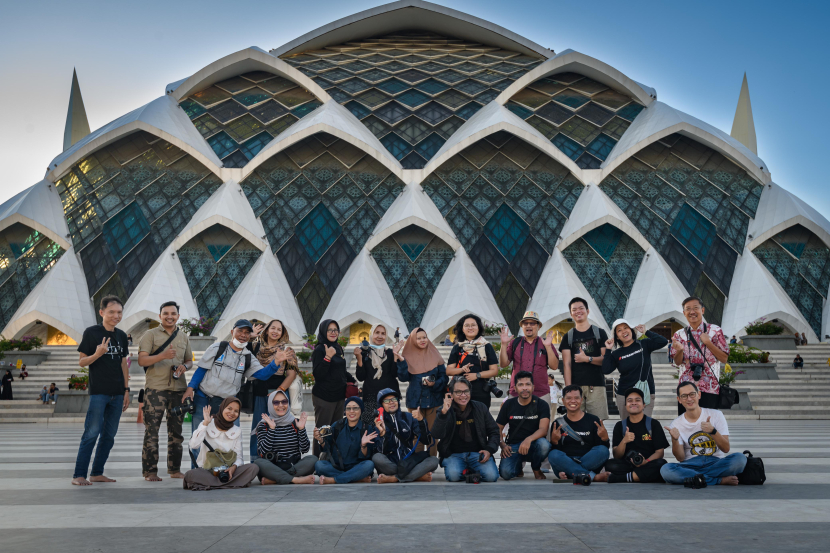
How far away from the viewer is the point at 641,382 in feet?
21.2

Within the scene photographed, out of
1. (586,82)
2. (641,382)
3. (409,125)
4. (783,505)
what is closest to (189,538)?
(783,505)

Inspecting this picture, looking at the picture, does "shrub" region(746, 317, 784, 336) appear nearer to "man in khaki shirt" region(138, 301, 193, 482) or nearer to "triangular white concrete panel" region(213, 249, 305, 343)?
"triangular white concrete panel" region(213, 249, 305, 343)

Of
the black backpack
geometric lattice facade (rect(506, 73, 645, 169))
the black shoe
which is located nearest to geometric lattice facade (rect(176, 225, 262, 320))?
geometric lattice facade (rect(506, 73, 645, 169))

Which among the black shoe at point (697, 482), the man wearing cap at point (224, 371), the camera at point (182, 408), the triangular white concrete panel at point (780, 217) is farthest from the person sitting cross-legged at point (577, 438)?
the triangular white concrete panel at point (780, 217)

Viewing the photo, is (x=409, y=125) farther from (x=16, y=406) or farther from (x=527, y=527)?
(x=527, y=527)

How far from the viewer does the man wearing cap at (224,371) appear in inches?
247

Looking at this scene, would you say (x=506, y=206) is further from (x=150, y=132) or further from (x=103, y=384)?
(x=103, y=384)

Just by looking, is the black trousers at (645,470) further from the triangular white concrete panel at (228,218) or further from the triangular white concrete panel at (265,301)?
the triangular white concrete panel at (228,218)

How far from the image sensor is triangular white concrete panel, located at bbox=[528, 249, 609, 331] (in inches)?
1102

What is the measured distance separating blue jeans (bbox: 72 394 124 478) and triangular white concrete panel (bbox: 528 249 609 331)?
77.2 feet

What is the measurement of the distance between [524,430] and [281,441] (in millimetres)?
2476

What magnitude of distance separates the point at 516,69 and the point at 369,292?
813 inches

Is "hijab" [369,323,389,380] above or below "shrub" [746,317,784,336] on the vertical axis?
below


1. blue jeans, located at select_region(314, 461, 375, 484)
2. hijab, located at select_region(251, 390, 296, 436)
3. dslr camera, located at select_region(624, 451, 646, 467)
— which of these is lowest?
blue jeans, located at select_region(314, 461, 375, 484)
